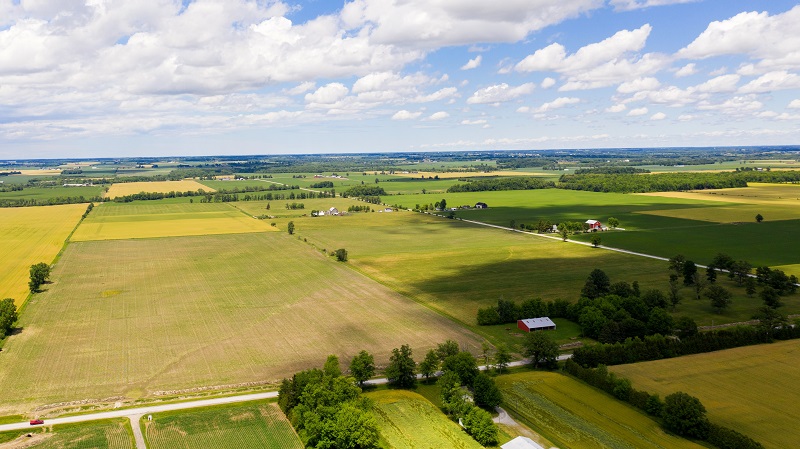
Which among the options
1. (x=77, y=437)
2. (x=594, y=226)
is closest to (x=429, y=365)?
(x=77, y=437)

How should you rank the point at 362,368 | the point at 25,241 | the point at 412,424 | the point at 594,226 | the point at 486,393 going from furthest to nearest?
the point at 594,226
the point at 25,241
the point at 362,368
the point at 486,393
the point at 412,424

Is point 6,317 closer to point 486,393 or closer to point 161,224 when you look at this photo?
point 486,393

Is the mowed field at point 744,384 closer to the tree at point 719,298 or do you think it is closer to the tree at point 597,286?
the tree at point 719,298

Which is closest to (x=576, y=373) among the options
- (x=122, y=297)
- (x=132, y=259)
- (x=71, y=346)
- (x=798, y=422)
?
(x=798, y=422)

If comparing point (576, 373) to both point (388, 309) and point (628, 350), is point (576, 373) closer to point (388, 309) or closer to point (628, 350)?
point (628, 350)

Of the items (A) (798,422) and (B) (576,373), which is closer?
(A) (798,422)

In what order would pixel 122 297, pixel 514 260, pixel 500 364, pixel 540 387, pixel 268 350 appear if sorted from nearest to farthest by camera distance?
pixel 540 387, pixel 500 364, pixel 268 350, pixel 122 297, pixel 514 260

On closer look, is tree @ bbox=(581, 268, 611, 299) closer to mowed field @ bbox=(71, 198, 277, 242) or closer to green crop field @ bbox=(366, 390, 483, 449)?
green crop field @ bbox=(366, 390, 483, 449)
